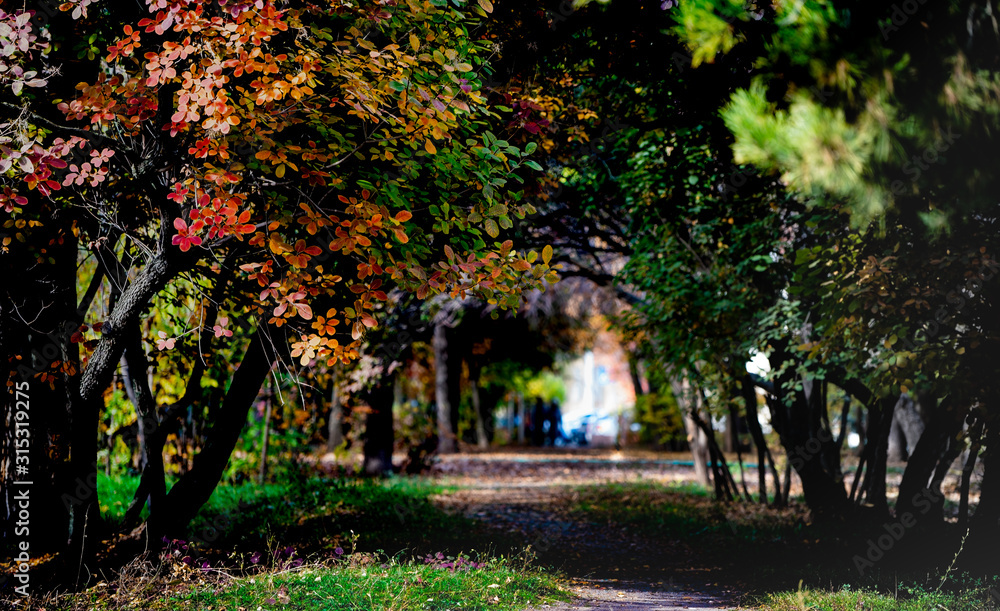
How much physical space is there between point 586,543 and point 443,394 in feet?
44.2

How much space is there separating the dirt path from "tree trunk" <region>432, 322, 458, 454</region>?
380 centimetres

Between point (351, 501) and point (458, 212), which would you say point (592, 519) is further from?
point (458, 212)

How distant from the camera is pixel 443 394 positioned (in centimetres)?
2259

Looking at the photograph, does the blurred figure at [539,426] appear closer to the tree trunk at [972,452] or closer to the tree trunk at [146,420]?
the tree trunk at [972,452]

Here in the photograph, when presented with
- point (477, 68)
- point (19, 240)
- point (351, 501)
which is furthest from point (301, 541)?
point (477, 68)

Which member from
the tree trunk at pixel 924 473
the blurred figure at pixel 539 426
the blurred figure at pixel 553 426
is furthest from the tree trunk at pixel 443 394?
the tree trunk at pixel 924 473

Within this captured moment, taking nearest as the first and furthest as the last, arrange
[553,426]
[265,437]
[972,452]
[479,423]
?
1. [972,452]
2. [265,437]
3. [479,423]
4. [553,426]

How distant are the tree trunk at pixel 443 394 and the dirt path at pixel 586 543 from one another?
12.5ft

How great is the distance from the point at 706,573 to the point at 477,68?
5.66 meters

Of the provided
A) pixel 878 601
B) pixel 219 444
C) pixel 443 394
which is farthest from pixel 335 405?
pixel 878 601

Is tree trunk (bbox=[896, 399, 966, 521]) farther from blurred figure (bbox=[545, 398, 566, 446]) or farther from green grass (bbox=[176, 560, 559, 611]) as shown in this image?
blurred figure (bbox=[545, 398, 566, 446])

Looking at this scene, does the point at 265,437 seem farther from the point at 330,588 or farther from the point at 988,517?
the point at 988,517

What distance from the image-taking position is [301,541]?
785 centimetres

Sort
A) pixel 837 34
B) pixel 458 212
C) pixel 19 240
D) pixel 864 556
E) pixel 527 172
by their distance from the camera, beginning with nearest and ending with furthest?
pixel 837 34, pixel 458 212, pixel 19 240, pixel 527 172, pixel 864 556
